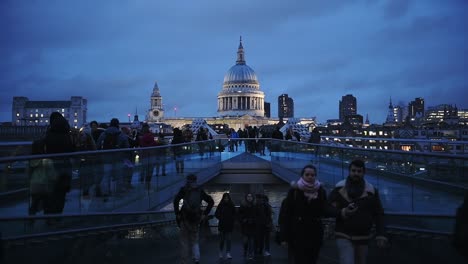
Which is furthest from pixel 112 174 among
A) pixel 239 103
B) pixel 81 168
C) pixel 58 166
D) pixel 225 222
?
pixel 239 103

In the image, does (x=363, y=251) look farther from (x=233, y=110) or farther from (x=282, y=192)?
(x=233, y=110)

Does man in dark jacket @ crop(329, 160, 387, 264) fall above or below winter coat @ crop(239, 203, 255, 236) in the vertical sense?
above

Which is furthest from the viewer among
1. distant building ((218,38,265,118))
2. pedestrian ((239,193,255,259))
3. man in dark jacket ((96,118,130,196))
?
distant building ((218,38,265,118))

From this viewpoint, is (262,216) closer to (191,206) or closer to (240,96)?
(191,206)

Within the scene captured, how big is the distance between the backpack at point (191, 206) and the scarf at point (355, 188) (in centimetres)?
334

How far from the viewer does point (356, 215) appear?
261 inches

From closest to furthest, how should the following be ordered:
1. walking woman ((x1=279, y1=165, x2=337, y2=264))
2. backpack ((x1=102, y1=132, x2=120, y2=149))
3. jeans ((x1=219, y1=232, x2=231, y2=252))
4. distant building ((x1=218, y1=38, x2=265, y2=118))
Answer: walking woman ((x1=279, y1=165, x2=337, y2=264)) → jeans ((x1=219, y1=232, x2=231, y2=252)) → backpack ((x1=102, y1=132, x2=120, y2=149)) → distant building ((x1=218, y1=38, x2=265, y2=118))

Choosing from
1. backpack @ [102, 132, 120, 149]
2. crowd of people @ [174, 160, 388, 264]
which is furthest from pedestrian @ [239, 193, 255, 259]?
crowd of people @ [174, 160, 388, 264]

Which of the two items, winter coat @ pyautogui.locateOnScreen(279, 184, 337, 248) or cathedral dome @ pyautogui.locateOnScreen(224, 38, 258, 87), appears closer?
winter coat @ pyautogui.locateOnScreen(279, 184, 337, 248)

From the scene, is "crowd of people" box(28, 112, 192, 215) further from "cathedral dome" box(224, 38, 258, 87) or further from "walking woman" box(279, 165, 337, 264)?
"cathedral dome" box(224, 38, 258, 87)

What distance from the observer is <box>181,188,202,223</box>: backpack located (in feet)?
31.0

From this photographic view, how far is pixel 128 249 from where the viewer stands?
Result: 9.73 metres

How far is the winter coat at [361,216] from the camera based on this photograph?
662 cm

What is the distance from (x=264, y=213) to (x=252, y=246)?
0.93 m
